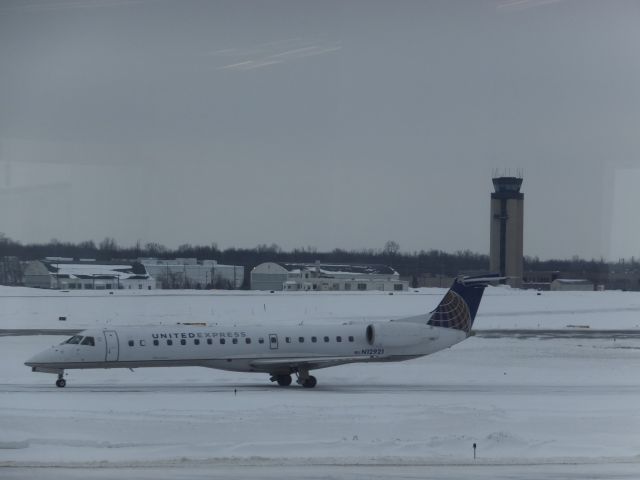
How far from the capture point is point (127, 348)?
1034 inches

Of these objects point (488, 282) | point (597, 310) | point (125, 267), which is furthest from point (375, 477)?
point (597, 310)

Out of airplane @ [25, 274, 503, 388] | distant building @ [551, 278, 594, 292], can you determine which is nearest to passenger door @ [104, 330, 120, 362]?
airplane @ [25, 274, 503, 388]

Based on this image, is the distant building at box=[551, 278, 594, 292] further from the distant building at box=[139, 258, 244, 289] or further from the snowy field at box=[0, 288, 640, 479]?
the snowy field at box=[0, 288, 640, 479]

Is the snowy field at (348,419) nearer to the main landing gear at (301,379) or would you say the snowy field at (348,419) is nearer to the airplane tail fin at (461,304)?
the main landing gear at (301,379)

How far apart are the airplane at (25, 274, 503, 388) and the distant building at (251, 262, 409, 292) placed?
22.5m

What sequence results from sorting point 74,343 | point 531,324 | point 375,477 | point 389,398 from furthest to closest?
point 531,324 → point 74,343 → point 389,398 → point 375,477

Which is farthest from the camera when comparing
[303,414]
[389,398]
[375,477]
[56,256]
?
[56,256]

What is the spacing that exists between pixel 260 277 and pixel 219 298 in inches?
109

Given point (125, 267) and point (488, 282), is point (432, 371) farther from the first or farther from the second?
point (125, 267)

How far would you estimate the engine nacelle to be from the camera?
28266mm

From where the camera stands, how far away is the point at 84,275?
5156cm

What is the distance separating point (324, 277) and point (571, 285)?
1970 cm

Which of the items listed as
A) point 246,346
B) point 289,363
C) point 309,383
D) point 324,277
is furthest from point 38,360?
point 324,277

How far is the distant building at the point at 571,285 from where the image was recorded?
62803mm
